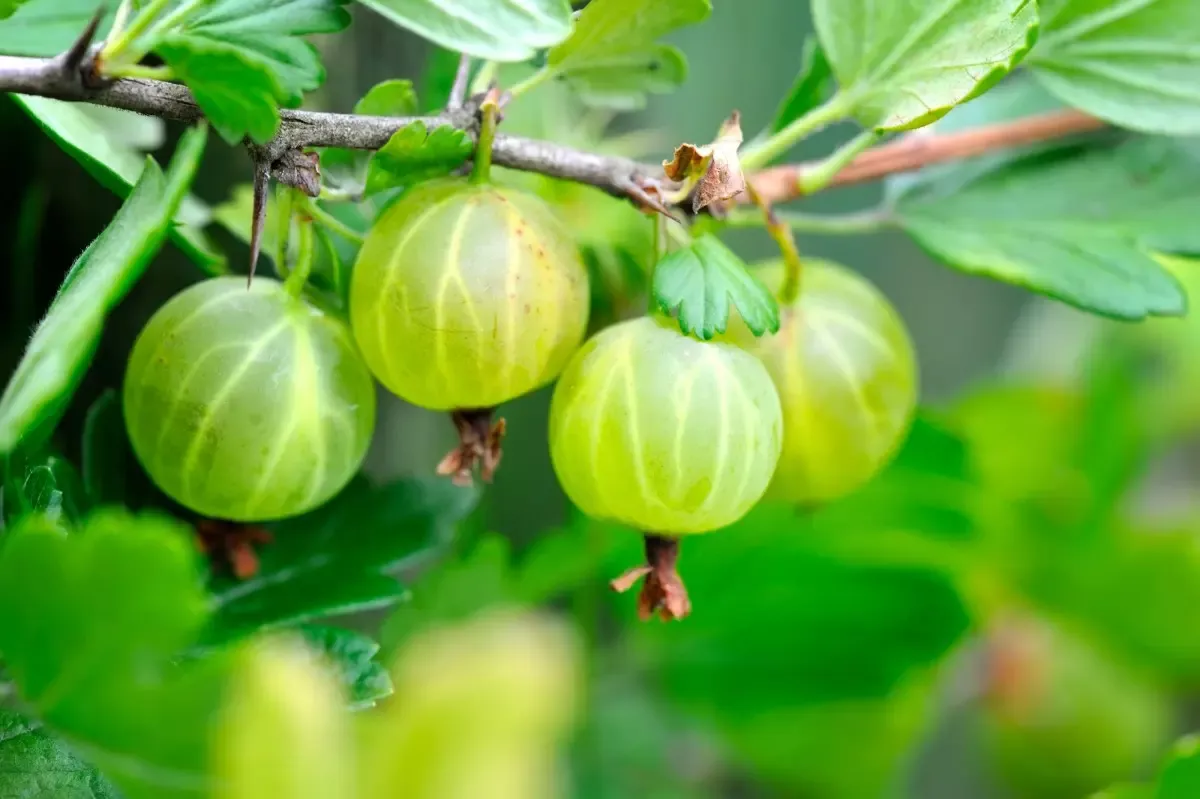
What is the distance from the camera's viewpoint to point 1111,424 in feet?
3.21

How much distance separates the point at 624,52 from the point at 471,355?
0.16 meters

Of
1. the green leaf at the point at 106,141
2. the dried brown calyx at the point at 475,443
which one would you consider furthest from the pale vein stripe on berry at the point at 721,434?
the green leaf at the point at 106,141

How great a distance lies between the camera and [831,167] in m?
0.46

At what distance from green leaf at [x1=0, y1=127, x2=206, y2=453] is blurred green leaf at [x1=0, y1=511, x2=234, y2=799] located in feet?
0.11

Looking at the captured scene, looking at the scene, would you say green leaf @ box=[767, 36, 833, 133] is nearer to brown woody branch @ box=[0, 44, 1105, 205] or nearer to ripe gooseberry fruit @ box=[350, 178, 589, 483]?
brown woody branch @ box=[0, 44, 1105, 205]

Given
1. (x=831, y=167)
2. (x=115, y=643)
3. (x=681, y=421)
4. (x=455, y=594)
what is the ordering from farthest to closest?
(x=455, y=594) → (x=831, y=167) → (x=681, y=421) → (x=115, y=643)

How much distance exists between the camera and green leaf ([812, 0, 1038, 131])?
371mm

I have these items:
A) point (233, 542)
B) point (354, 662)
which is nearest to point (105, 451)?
point (233, 542)

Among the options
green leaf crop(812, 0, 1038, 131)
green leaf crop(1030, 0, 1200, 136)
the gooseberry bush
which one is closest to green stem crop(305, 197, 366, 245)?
the gooseberry bush

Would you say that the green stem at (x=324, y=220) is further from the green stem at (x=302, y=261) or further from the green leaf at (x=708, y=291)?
the green leaf at (x=708, y=291)

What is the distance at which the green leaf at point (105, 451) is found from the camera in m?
0.44

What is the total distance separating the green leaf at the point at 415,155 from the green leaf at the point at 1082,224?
26 cm

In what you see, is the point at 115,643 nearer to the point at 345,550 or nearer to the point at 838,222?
the point at 345,550

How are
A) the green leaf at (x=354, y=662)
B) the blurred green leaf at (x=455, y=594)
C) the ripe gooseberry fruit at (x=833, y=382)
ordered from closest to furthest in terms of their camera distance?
the green leaf at (x=354, y=662), the ripe gooseberry fruit at (x=833, y=382), the blurred green leaf at (x=455, y=594)
